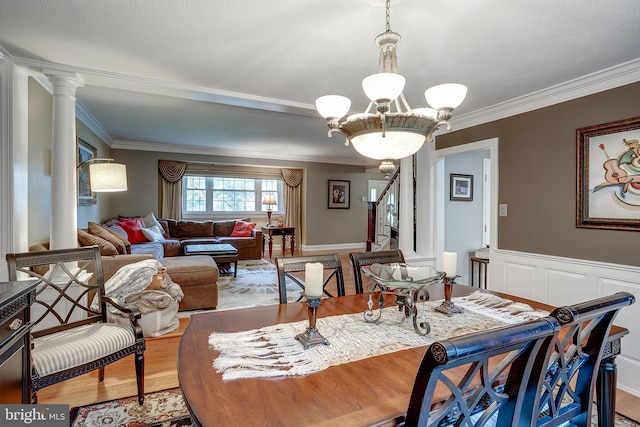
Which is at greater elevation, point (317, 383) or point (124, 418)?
point (317, 383)

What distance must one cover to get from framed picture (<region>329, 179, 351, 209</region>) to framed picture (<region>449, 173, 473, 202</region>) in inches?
169

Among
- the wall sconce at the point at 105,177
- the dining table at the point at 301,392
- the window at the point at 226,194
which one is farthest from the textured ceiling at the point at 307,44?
the window at the point at 226,194

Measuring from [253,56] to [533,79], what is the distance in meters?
2.23

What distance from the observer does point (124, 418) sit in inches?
73.5

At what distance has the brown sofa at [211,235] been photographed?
666cm

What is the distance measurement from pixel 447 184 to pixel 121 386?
407 cm

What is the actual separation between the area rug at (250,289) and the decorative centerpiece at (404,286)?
91.6 inches

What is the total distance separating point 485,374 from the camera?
0.78m

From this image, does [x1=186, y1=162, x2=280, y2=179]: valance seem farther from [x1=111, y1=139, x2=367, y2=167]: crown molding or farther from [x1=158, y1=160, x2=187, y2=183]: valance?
[x1=111, y1=139, x2=367, y2=167]: crown molding

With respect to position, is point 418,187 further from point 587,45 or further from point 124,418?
point 124,418

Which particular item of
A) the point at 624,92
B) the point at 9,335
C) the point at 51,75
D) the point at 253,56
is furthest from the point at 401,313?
the point at 51,75

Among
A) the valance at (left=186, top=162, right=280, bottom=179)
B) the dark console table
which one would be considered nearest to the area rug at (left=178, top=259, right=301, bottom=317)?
the dark console table

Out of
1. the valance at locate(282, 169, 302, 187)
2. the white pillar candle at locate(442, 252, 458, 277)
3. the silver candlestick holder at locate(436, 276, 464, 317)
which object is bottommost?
the silver candlestick holder at locate(436, 276, 464, 317)

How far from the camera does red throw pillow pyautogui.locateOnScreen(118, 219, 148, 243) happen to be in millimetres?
5449
